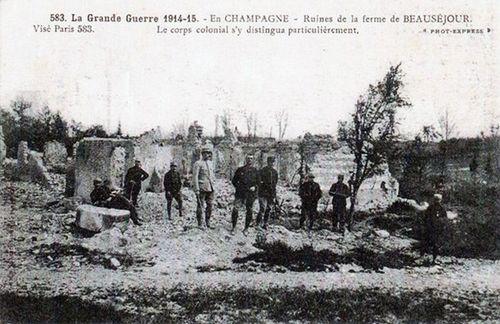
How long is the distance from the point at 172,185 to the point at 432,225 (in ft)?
11.8

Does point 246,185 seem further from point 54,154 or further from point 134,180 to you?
point 54,154

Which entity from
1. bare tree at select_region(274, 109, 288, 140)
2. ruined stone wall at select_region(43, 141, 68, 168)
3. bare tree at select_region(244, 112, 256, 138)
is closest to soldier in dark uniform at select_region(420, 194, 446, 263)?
bare tree at select_region(274, 109, 288, 140)

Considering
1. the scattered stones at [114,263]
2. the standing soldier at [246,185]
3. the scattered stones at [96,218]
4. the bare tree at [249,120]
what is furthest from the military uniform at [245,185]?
the scattered stones at [114,263]

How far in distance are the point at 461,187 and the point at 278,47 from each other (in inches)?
125

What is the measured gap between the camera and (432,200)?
6.28m

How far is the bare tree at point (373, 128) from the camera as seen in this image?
6.07m

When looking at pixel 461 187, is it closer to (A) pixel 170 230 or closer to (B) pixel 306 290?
(B) pixel 306 290

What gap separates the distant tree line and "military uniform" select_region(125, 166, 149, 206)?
0.56 meters

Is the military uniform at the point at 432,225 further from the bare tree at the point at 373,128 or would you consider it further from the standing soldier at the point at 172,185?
the standing soldier at the point at 172,185

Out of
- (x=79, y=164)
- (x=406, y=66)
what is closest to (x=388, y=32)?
(x=406, y=66)

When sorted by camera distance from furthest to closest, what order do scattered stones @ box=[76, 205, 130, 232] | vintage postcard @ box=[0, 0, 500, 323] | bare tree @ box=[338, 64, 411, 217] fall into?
bare tree @ box=[338, 64, 411, 217], scattered stones @ box=[76, 205, 130, 232], vintage postcard @ box=[0, 0, 500, 323]

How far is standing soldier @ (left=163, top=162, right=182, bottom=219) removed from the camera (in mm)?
6506

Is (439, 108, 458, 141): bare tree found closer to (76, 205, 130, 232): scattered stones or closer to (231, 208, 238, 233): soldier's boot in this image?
(231, 208, 238, 233): soldier's boot

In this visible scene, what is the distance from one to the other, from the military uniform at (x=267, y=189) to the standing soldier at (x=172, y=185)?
1.16 meters
